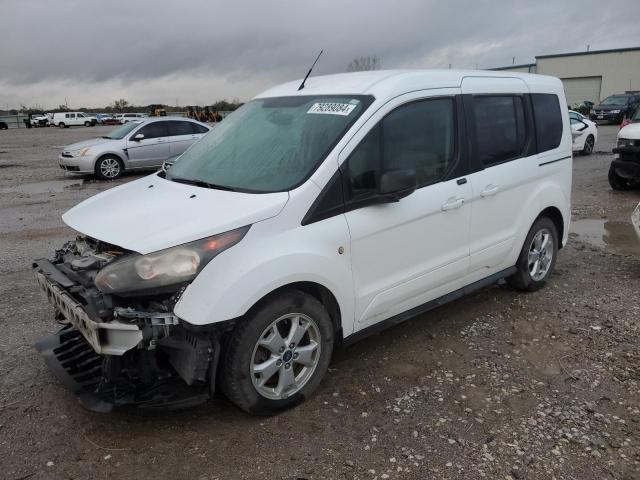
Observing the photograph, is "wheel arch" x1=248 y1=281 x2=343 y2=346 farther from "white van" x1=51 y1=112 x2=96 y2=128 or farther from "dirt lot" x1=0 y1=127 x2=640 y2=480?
→ "white van" x1=51 y1=112 x2=96 y2=128

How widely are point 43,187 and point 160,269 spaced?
37.5 feet

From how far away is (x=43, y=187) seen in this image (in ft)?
41.5

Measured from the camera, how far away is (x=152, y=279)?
2.79 metres

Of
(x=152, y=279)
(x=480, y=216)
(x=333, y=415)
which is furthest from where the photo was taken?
(x=480, y=216)

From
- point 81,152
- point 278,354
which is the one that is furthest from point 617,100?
point 278,354

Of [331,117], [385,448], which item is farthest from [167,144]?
[385,448]

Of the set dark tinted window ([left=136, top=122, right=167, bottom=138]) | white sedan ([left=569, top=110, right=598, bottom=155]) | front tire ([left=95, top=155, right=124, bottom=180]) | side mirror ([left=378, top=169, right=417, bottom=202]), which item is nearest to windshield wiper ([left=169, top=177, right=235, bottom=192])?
side mirror ([left=378, top=169, right=417, bottom=202])

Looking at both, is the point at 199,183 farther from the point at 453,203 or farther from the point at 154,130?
the point at 154,130

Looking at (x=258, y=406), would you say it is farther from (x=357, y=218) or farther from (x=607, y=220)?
(x=607, y=220)

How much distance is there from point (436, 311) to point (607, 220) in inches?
200

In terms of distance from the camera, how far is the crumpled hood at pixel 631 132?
9742mm

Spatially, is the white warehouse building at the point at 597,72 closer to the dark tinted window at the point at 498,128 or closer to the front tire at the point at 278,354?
the dark tinted window at the point at 498,128

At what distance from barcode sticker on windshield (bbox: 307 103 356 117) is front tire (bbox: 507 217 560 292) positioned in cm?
228

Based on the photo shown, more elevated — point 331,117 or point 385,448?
point 331,117
